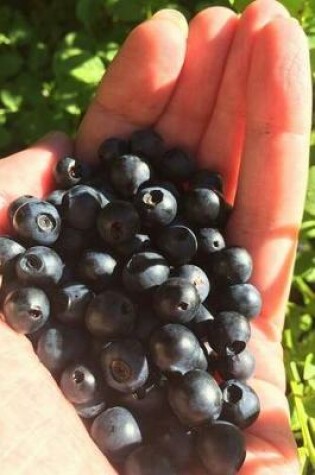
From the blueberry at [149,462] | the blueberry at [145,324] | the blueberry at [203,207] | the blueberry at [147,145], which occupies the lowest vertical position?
the blueberry at [149,462]

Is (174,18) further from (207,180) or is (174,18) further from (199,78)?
(207,180)

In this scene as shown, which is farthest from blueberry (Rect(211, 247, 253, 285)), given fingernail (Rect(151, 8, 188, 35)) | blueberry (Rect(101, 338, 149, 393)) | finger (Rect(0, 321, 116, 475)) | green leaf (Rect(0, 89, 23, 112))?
green leaf (Rect(0, 89, 23, 112))

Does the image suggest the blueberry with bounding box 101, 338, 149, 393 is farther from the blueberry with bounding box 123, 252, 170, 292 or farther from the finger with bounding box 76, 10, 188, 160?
the finger with bounding box 76, 10, 188, 160

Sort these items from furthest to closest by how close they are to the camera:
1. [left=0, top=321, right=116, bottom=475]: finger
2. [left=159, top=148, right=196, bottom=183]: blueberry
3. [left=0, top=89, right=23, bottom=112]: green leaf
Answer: [left=0, top=89, right=23, bottom=112]: green leaf
[left=159, top=148, right=196, bottom=183]: blueberry
[left=0, top=321, right=116, bottom=475]: finger

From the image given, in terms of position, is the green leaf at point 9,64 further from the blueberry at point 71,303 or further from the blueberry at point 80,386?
the blueberry at point 80,386

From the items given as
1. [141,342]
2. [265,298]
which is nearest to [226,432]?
[141,342]

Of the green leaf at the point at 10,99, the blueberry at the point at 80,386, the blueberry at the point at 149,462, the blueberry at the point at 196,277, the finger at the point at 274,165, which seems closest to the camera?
the blueberry at the point at 149,462

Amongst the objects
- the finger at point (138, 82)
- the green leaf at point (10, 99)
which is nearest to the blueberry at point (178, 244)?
the finger at point (138, 82)
